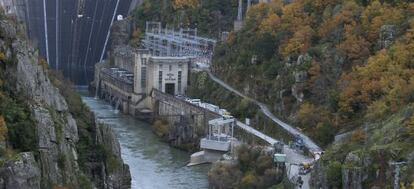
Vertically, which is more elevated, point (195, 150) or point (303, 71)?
point (303, 71)

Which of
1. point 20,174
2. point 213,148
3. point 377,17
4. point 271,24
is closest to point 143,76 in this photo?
point 271,24

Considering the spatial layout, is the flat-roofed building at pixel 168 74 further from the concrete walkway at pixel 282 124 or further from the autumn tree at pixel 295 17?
the autumn tree at pixel 295 17

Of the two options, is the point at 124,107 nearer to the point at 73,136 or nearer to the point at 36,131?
the point at 73,136

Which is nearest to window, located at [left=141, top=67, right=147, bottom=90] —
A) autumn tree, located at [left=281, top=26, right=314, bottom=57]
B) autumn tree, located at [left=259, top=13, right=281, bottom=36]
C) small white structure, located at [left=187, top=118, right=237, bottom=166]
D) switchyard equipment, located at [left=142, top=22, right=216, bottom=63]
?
switchyard equipment, located at [left=142, top=22, right=216, bottom=63]

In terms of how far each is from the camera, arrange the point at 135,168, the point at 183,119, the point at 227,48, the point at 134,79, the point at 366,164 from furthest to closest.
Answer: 1. the point at 134,79
2. the point at 227,48
3. the point at 183,119
4. the point at 135,168
5. the point at 366,164

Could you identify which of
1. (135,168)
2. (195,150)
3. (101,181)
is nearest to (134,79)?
(195,150)

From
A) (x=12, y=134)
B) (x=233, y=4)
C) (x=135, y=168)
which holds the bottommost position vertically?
(x=135, y=168)

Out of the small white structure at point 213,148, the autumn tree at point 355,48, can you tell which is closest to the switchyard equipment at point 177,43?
the small white structure at point 213,148
